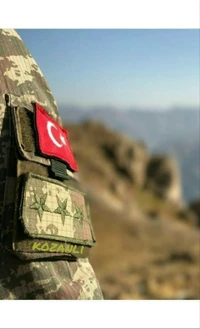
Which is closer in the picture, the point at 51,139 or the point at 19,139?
the point at 19,139

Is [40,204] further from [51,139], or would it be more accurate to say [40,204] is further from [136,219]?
[136,219]

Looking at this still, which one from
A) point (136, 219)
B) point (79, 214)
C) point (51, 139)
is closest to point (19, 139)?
point (51, 139)

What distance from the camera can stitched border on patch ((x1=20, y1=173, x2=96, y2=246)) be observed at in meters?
1.34

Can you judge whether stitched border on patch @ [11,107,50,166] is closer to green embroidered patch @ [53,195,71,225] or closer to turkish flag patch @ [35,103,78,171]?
turkish flag patch @ [35,103,78,171]

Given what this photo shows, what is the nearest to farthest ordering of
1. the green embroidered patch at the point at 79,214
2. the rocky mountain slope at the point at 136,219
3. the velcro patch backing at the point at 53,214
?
the velcro patch backing at the point at 53,214, the green embroidered patch at the point at 79,214, the rocky mountain slope at the point at 136,219

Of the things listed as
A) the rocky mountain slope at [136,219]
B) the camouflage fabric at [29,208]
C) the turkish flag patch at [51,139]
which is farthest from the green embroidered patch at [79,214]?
the rocky mountain slope at [136,219]

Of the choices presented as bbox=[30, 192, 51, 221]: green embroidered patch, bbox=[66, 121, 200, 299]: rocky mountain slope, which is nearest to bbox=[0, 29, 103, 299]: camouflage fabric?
bbox=[30, 192, 51, 221]: green embroidered patch

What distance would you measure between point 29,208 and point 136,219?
20460mm

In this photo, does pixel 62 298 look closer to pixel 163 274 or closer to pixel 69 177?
pixel 69 177

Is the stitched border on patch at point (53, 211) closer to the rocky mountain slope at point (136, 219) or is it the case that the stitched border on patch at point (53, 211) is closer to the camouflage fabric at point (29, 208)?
the camouflage fabric at point (29, 208)

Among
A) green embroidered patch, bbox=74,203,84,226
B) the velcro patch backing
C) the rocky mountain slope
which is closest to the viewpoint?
the velcro patch backing

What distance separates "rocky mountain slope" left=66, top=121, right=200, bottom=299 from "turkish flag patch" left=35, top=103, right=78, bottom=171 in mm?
4394

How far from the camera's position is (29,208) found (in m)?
1.34

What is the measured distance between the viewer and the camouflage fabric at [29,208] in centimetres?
134
